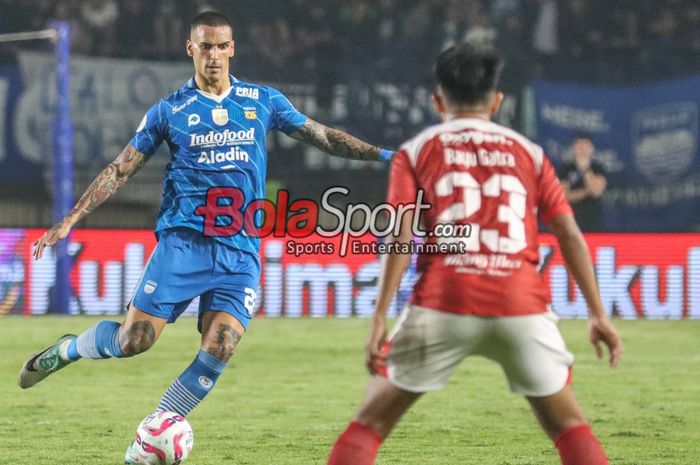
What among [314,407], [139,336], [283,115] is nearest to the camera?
[139,336]

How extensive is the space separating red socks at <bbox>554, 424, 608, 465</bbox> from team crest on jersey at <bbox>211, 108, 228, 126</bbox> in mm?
2975

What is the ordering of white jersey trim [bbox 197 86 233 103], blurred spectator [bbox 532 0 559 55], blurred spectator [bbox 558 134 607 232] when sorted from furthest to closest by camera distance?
blurred spectator [bbox 532 0 559 55] < blurred spectator [bbox 558 134 607 232] < white jersey trim [bbox 197 86 233 103]

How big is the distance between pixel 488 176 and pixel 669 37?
1770 centimetres

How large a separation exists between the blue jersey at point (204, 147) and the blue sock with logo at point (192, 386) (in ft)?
2.11

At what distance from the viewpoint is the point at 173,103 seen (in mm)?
7039

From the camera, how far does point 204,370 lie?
668 cm

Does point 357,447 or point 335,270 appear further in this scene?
point 335,270

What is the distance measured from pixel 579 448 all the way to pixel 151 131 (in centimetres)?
328

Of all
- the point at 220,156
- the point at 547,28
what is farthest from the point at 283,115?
the point at 547,28

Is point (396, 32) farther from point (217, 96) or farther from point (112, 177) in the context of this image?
point (112, 177)

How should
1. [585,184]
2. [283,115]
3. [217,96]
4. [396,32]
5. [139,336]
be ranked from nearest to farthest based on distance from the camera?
[139,336]
[217,96]
[283,115]
[585,184]
[396,32]

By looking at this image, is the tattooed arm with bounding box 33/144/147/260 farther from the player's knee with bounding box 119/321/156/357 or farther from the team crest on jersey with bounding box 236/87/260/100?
the player's knee with bounding box 119/321/156/357

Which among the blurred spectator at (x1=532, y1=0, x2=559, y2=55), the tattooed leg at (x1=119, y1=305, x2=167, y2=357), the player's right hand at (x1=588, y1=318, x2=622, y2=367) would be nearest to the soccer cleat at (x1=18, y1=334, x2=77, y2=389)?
the tattooed leg at (x1=119, y1=305, x2=167, y2=357)

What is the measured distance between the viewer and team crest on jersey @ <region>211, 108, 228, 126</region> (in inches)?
275
